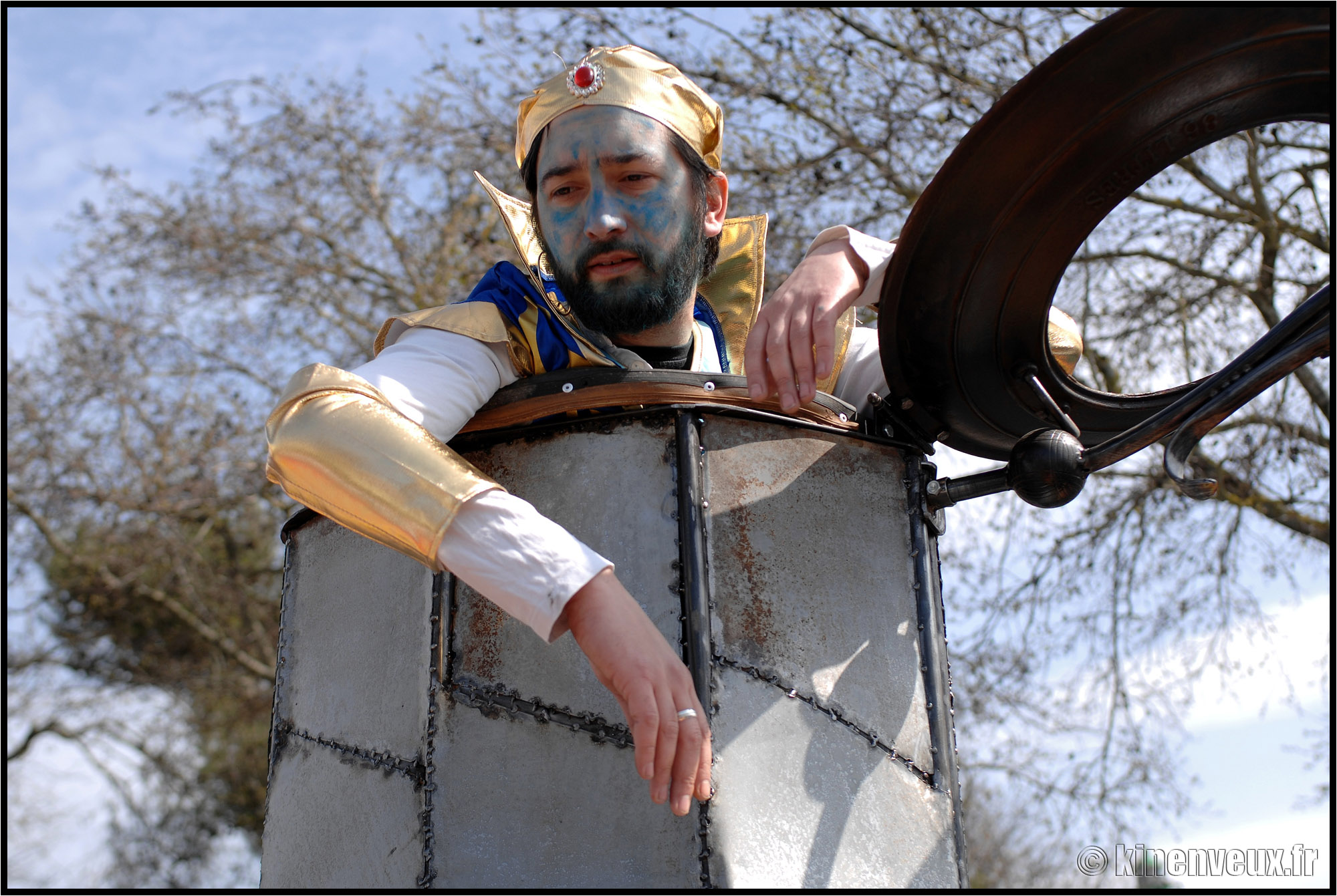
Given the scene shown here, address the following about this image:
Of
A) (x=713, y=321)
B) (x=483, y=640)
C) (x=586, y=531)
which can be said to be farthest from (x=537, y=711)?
(x=713, y=321)

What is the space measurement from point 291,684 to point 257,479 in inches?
303

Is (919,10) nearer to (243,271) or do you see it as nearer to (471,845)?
(243,271)

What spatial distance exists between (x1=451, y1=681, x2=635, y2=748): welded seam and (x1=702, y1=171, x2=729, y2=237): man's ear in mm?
1192

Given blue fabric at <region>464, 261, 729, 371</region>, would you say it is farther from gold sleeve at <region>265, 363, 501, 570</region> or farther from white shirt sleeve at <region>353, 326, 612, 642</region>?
white shirt sleeve at <region>353, 326, 612, 642</region>

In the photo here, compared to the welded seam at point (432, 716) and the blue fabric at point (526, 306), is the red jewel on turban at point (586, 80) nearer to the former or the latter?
Result: the blue fabric at point (526, 306)

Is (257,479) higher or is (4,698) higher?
(257,479)

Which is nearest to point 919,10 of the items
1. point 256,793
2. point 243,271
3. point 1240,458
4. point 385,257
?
point 1240,458

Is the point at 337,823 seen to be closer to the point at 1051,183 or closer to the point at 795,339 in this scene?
the point at 795,339

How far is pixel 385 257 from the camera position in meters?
9.94

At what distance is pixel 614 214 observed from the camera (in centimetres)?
251

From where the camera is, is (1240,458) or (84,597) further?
(84,597)

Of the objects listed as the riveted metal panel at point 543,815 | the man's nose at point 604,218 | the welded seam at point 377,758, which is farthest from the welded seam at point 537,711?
the man's nose at point 604,218

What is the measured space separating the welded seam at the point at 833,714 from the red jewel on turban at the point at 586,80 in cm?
123

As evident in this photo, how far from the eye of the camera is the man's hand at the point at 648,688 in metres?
1.76
